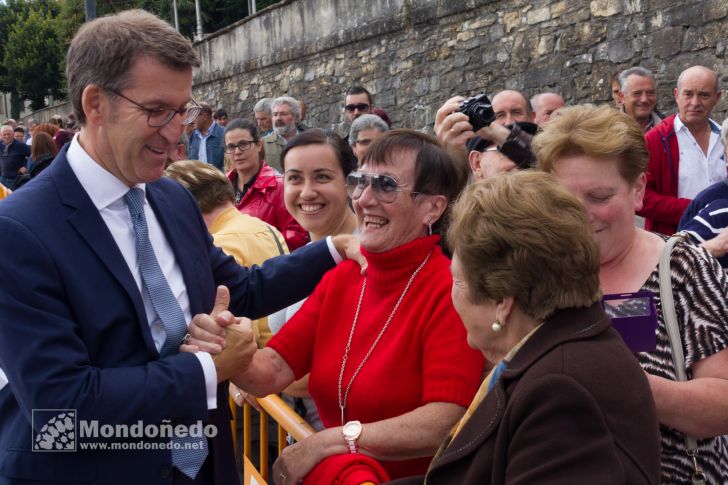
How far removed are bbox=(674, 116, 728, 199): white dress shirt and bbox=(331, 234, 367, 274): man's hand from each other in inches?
149

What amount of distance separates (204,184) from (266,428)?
1.47m

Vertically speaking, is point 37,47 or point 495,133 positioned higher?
point 37,47

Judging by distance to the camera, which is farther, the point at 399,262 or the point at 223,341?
the point at 399,262

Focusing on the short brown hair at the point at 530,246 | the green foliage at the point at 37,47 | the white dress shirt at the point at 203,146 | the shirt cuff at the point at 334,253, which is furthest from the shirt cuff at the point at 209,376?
the green foliage at the point at 37,47

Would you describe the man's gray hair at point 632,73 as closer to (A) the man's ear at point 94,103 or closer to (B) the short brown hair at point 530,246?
(B) the short brown hair at point 530,246

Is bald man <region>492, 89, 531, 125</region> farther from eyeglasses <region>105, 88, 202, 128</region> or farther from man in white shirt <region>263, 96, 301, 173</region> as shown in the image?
eyeglasses <region>105, 88, 202, 128</region>

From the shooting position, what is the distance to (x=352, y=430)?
8.50 feet

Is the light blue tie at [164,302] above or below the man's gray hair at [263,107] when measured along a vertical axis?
below

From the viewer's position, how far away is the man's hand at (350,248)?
A: 3.08 m

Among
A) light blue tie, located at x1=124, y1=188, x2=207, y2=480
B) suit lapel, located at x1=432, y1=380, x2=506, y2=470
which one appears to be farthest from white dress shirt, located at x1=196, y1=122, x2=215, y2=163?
suit lapel, located at x1=432, y1=380, x2=506, y2=470

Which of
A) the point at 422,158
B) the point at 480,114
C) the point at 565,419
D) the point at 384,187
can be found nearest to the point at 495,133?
the point at 480,114

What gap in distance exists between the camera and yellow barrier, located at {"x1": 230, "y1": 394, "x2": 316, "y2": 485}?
9.93 ft

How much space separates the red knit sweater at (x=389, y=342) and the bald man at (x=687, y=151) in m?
3.65

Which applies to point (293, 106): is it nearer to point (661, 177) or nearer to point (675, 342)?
point (661, 177)
